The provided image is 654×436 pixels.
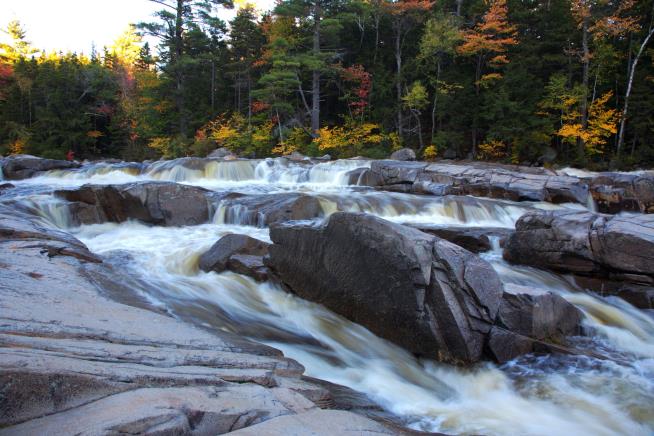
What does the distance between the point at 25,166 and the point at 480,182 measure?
19.8 m

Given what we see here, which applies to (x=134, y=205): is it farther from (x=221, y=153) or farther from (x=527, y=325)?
(x=221, y=153)

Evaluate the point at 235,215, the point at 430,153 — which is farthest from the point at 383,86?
the point at 235,215

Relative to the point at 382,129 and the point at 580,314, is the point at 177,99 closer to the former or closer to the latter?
the point at 382,129

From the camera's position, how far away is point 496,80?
23.6m

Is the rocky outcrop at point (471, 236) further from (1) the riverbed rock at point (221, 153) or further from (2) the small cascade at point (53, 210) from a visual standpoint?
(1) the riverbed rock at point (221, 153)

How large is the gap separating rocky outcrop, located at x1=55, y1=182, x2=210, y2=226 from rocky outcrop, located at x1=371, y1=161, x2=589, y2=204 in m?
8.55

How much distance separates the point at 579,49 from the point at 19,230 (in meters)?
26.5

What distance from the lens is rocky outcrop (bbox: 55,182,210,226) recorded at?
1054 centimetres

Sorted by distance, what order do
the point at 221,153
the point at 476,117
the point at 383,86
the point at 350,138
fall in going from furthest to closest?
the point at 383,86
the point at 221,153
the point at 350,138
the point at 476,117

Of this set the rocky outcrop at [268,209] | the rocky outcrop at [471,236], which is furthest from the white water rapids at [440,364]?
the rocky outcrop at [268,209]

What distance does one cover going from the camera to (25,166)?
62.7 ft

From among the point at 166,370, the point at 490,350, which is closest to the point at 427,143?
the point at 490,350

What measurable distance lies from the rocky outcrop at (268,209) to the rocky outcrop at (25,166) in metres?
12.8

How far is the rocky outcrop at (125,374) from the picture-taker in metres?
2.12
